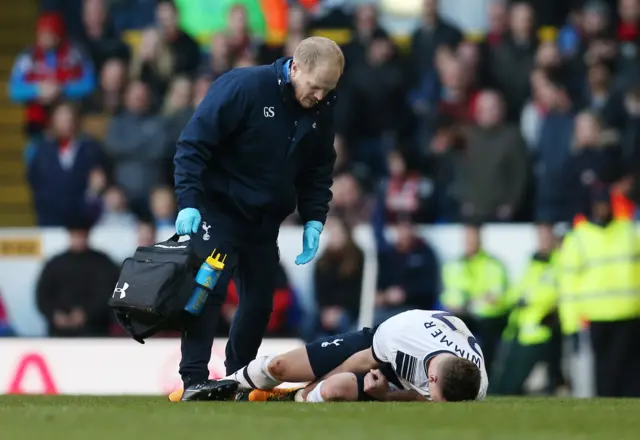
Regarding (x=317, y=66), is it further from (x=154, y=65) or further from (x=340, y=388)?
(x=154, y=65)

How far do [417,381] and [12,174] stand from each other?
10.3 meters

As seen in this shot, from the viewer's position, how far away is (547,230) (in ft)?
41.6

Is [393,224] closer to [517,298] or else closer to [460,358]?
[517,298]

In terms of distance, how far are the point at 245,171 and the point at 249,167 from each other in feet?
0.12

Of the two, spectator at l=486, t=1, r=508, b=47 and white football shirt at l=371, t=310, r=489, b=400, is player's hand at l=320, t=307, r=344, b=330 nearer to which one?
spectator at l=486, t=1, r=508, b=47

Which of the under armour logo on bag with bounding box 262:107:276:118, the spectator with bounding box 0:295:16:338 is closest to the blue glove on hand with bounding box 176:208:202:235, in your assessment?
the under armour logo on bag with bounding box 262:107:276:118

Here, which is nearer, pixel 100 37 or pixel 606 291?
pixel 606 291

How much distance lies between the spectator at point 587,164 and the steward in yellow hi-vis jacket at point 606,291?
0.44 m

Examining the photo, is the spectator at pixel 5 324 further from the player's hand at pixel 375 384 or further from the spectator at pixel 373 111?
the player's hand at pixel 375 384

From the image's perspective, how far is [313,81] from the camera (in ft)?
25.8

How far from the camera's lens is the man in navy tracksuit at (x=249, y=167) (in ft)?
26.3

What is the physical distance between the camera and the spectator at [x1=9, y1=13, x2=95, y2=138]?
52.2 feet

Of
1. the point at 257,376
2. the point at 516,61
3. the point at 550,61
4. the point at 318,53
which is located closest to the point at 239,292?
the point at 257,376

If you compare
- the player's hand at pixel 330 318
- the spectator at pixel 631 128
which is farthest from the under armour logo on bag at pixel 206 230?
the spectator at pixel 631 128
